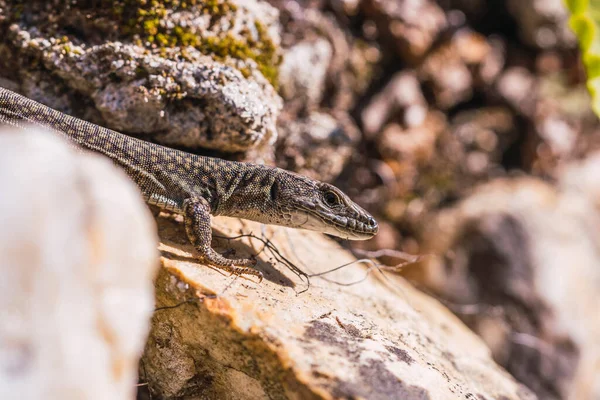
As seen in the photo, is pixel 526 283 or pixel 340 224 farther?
pixel 526 283

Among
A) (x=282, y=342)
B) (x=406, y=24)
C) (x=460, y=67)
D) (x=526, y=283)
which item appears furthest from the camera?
(x=460, y=67)

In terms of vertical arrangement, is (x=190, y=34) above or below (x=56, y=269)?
below

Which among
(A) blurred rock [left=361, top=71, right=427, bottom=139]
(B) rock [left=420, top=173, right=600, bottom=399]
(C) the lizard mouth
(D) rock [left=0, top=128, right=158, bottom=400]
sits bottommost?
(B) rock [left=420, top=173, right=600, bottom=399]

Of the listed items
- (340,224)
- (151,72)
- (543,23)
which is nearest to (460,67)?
(543,23)

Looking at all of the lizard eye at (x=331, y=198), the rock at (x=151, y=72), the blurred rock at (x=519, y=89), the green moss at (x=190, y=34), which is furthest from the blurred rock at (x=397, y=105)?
the lizard eye at (x=331, y=198)

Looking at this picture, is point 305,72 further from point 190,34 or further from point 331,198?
point 331,198

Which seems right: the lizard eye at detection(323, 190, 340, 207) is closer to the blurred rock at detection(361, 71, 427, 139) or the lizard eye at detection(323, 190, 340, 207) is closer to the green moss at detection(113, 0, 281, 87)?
the green moss at detection(113, 0, 281, 87)

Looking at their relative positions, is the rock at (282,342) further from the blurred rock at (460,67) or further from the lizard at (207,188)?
→ the blurred rock at (460,67)

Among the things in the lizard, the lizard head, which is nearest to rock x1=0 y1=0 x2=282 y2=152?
the lizard
